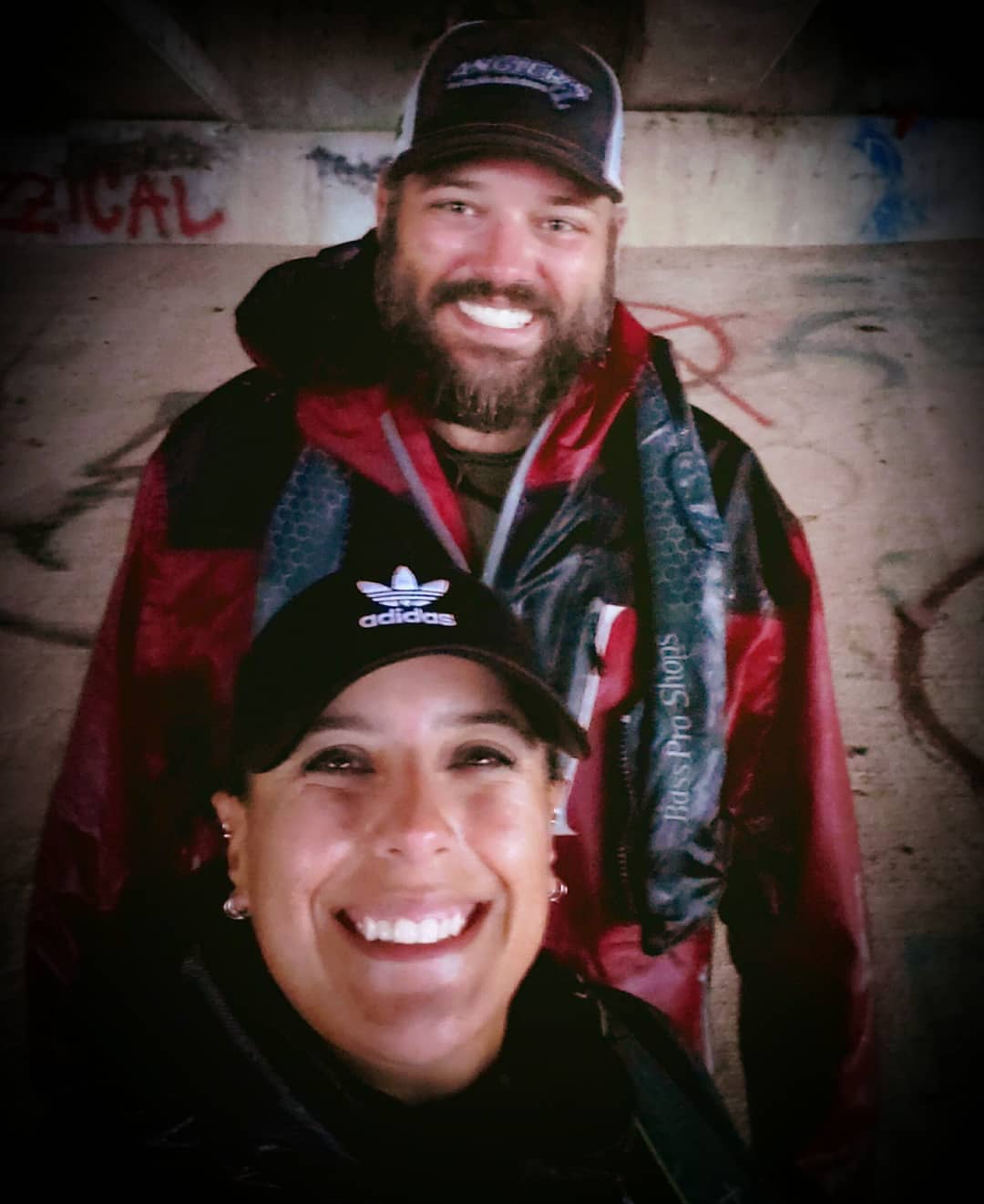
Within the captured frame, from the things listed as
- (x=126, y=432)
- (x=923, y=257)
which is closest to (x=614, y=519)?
(x=126, y=432)

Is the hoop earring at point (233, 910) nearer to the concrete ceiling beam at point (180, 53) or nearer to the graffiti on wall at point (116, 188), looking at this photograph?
the graffiti on wall at point (116, 188)

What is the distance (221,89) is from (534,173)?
1184 mm

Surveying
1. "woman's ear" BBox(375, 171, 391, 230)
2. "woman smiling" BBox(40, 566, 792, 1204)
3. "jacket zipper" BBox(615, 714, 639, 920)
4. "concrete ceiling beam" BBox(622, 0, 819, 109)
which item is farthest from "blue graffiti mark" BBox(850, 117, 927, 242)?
"woman smiling" BBox(40, 566, 792, 1204)

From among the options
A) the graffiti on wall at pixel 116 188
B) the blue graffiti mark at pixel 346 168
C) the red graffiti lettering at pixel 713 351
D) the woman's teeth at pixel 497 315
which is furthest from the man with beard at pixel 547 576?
the graffiti on wall at pixel 116 188

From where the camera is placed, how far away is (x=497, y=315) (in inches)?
50.0

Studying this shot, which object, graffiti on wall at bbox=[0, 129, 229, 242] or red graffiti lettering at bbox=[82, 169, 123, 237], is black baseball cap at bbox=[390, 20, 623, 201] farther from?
red graffiti lettering at bbox=[82, 169, 123, 237]

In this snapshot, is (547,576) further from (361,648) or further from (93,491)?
(93,491)

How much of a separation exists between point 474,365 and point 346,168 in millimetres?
975

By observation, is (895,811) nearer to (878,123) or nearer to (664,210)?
(664,210)

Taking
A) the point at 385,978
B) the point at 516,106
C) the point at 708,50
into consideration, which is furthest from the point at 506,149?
the point at 385,978

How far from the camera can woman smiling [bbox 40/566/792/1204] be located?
95 centimetres

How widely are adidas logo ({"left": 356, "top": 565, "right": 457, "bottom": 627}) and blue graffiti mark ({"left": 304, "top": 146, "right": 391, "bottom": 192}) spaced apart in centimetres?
128

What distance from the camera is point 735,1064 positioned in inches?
46.4

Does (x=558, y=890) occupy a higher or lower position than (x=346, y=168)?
lower
